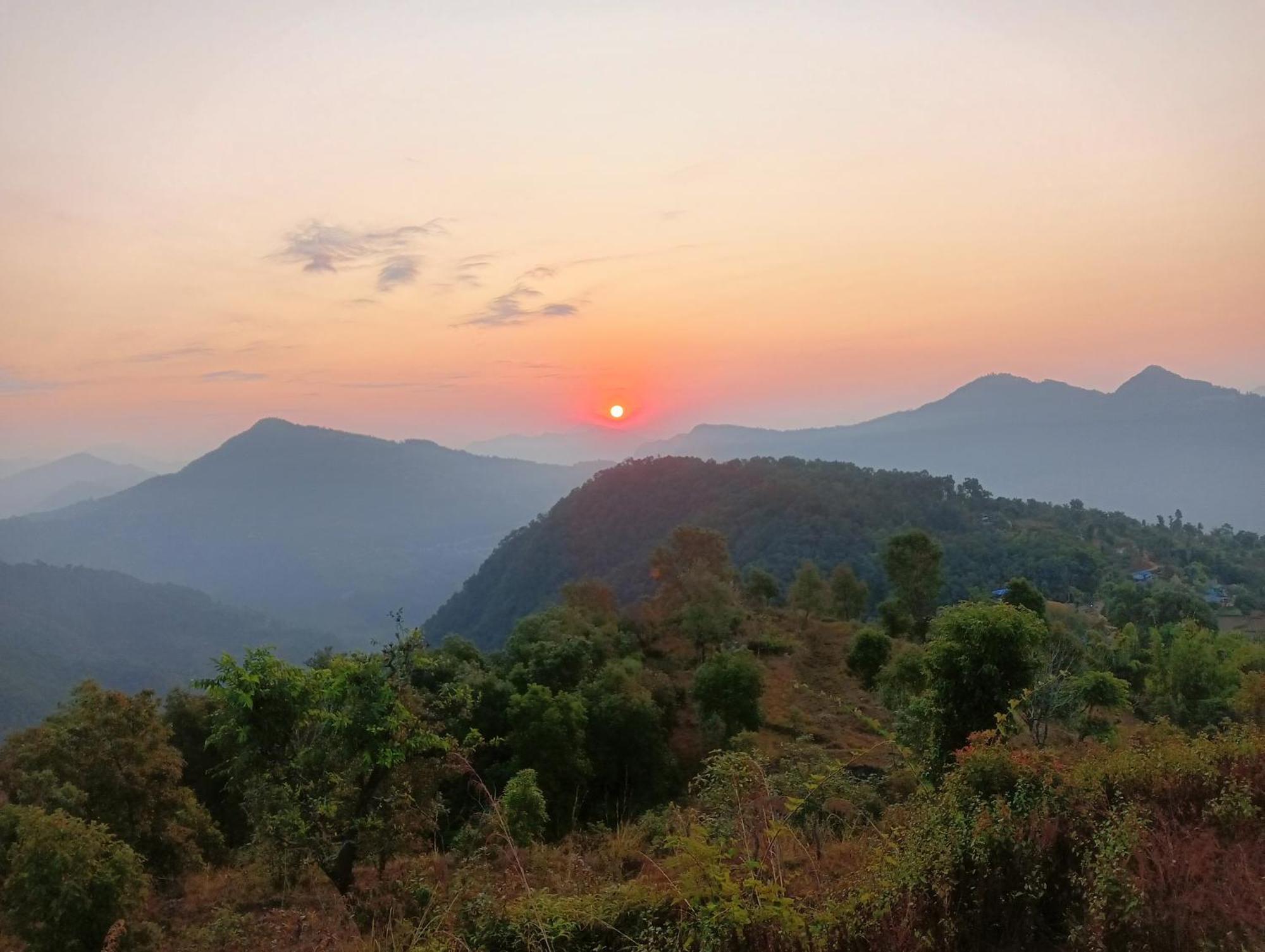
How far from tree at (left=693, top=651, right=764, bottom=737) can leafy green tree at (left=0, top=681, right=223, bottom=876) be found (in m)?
13.2

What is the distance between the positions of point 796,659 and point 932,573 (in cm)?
1135

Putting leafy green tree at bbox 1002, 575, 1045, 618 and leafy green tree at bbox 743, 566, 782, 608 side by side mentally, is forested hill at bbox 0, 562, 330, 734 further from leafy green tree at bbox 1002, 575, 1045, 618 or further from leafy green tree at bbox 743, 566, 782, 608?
leafy green tree at bbox 1002, 575, 1045, 618

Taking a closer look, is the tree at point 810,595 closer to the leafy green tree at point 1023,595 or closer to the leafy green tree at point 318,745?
the leafy green tree at point 1023,595

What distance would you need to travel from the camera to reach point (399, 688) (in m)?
9.94

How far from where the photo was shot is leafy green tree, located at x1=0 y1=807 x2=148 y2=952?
30.0 ft

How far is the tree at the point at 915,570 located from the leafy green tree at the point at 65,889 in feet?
113

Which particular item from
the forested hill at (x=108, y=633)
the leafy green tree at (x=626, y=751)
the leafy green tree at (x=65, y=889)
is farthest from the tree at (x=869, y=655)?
the forested hill at (x=108, y=633)

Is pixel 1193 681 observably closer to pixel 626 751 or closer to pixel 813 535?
pixel 626 751

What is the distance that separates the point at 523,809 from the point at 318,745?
4100 mm

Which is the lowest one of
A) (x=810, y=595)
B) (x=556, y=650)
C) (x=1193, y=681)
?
(x=1193, y=681)

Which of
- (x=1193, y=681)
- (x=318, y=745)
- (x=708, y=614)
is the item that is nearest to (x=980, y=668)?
(x=318, y=745)

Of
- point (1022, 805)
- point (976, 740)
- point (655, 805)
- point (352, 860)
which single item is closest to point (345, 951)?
point (352, 860)

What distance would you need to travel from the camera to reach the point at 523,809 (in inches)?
477

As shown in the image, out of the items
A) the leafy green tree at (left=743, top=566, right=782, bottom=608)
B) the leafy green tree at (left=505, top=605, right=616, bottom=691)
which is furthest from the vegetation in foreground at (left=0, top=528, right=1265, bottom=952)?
the leafy green tree at (left=743, top=566, right=782, bottom=608)
